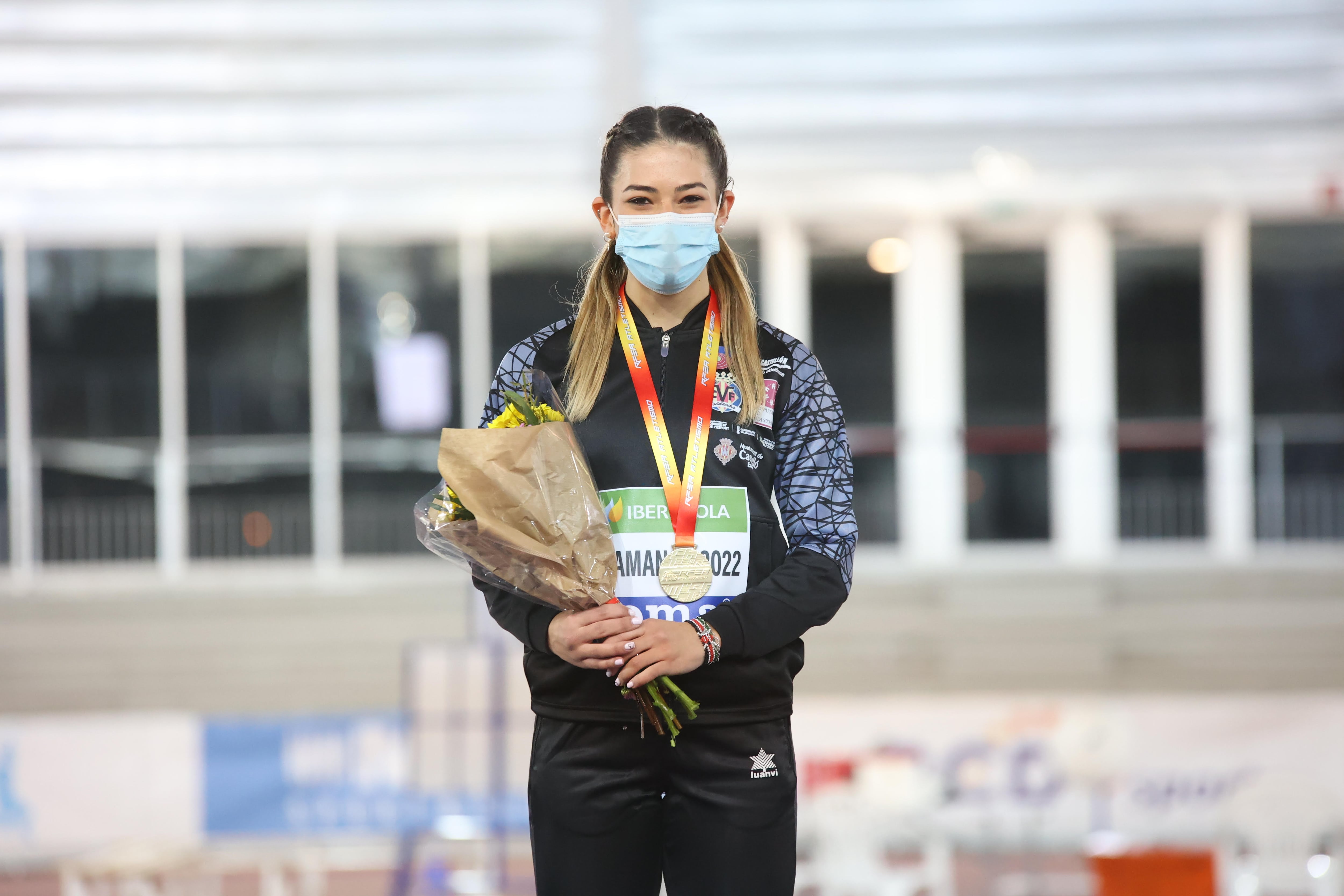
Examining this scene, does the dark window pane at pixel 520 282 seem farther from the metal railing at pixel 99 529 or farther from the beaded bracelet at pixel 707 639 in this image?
the beaded bracelet at pixel 707 639

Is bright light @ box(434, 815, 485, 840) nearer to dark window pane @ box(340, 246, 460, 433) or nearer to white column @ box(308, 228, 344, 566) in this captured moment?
white column @ box(308, 228, 344, 566)

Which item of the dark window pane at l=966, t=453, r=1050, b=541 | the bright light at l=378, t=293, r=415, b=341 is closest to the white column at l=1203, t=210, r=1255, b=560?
the dark window pane at l=966, t=453, r=1050, b=541

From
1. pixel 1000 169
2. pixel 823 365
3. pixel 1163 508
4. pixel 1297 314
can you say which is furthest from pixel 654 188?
pixel 1297 314

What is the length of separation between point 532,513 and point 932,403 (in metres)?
8.26

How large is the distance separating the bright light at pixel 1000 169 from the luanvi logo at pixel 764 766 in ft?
22.9

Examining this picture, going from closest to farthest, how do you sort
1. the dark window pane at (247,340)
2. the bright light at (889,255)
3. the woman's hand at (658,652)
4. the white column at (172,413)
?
the woman's hand at (658,652)
the white column at (172,413)
the dark window pane at (247,340)
the bright light at (889,255)

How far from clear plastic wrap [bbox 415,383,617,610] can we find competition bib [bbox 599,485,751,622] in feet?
0.24

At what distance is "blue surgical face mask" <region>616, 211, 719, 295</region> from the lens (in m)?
1.68

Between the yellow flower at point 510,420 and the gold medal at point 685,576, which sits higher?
the yellow flower at point 510,420

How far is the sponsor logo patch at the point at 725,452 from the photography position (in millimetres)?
1664

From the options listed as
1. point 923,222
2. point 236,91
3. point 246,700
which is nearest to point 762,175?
point 923,222

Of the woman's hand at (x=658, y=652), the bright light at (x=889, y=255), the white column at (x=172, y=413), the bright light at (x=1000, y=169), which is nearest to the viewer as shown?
the woman's hand at (x=658, y=652)

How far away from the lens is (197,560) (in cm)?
925

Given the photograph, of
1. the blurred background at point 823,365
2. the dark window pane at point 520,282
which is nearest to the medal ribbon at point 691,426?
the blurred background at point 823,365
